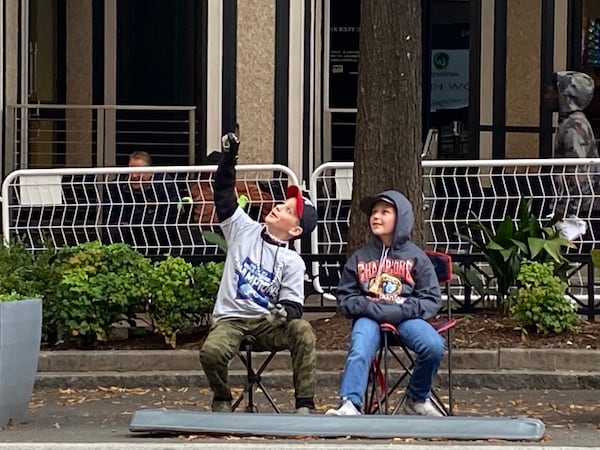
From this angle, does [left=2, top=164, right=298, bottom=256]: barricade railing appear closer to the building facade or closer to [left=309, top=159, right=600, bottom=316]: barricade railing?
[left=309, top=159, right=600, bottom=316]: barricade railing

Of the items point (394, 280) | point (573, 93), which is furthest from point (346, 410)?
point (573, 93)

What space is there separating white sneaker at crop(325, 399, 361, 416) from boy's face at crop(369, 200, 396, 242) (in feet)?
3.32

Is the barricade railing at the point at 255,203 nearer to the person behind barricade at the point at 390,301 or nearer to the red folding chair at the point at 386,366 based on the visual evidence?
the red folding chair at the point at 386,366

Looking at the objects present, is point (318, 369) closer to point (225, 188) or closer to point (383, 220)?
point (383, 220)

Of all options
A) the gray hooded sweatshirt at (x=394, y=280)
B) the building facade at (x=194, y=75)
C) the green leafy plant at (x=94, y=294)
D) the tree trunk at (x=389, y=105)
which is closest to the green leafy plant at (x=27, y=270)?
the green leafy plant at (x=94, y=294)

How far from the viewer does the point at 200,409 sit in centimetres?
823

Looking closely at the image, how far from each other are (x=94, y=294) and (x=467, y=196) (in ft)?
9.78

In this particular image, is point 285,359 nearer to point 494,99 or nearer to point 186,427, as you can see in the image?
point 186,427

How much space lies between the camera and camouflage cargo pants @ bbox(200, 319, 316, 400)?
287 inches

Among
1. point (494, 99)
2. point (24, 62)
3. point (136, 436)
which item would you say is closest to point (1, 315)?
point (136, 436)

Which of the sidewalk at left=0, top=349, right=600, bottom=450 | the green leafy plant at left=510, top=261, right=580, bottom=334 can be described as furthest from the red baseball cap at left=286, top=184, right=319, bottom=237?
the green leafy plant at left=510, top=261, right=580, bottom=334

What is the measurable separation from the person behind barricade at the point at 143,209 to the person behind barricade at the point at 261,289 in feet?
8.98

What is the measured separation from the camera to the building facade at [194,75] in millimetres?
13578

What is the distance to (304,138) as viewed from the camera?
41.4 ft
